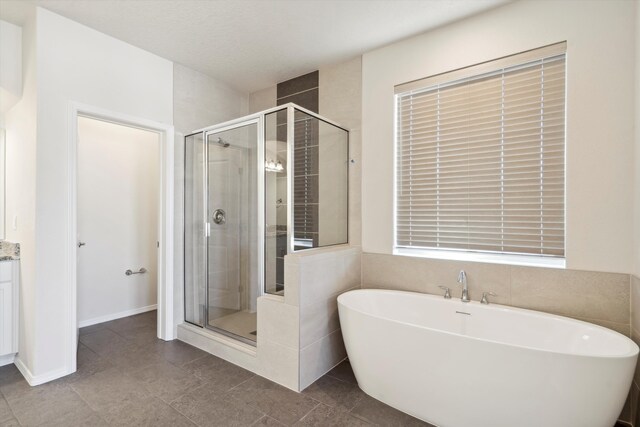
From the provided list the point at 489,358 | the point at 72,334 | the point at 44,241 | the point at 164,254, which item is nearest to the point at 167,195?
the point at 164,254

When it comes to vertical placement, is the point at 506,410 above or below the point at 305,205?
below

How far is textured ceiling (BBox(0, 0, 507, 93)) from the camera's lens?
2168 mm

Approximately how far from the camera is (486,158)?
7.43ft

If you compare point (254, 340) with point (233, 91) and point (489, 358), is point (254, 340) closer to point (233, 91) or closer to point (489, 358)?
point (489, 358)

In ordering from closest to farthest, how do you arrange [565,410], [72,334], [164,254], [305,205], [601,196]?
[565,410] < [601,196] < [72,334] < [305,205] < [164,254]

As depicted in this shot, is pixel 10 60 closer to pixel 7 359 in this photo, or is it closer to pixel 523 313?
pixel 7 359

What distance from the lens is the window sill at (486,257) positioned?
2047mm

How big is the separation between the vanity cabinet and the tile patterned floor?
170mm

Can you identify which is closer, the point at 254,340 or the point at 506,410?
the point at 506,410

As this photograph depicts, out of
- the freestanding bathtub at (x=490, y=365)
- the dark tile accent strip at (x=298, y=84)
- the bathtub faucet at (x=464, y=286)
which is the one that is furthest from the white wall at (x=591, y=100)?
the dark tile accent strip at (x=298, y=84)

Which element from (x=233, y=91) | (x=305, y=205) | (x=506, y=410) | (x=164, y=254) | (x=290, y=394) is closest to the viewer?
(x=506, y=410)

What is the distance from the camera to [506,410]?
152 centimetres

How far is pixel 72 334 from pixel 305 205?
1.99 meters

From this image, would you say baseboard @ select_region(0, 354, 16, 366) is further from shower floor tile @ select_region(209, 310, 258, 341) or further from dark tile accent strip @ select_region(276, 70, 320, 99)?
dark tile accent strip @ select_region(276, 70, 320, 99)
